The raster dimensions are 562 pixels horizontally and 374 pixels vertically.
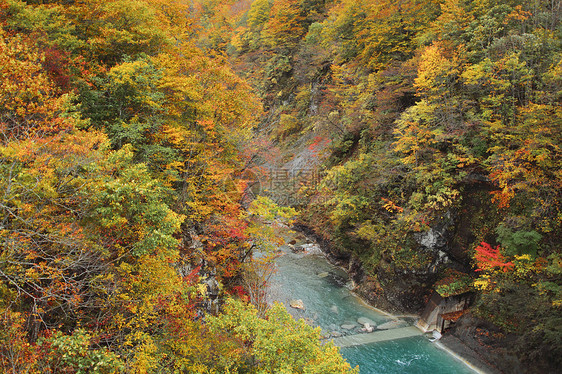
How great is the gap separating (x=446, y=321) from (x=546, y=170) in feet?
27.0

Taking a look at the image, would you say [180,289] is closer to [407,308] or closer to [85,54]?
[85,54]

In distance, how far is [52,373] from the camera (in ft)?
19.2

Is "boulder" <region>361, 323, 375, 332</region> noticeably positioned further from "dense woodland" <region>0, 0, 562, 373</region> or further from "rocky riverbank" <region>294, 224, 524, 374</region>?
"dense woodland" <region>0, 0, 562, 373</region>

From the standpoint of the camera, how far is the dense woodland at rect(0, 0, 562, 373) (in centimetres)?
687

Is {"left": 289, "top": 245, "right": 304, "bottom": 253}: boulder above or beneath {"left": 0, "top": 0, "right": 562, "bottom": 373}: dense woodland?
beneath

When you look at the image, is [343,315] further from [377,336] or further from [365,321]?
[377,336]

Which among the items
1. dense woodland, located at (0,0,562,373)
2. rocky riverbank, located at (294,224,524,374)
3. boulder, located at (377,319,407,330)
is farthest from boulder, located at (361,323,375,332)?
dense woodland, located at (0,0,562,373)

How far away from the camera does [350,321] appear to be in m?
16.1

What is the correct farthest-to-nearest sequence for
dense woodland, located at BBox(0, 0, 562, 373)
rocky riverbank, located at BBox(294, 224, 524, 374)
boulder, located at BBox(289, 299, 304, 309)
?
boulder, located at BBox(289, 299, 304, 309), rocky riverbank, located at BBox(294, 224, 524, 374), dense woodland, located at BBox(0, 0, 562, 373)

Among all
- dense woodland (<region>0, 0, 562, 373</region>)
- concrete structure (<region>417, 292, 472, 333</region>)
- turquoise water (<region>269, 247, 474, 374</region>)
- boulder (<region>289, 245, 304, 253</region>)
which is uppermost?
dense woodland (<region>0, 0, 562, 373</region>)

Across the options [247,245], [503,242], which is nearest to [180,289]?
[247,245]

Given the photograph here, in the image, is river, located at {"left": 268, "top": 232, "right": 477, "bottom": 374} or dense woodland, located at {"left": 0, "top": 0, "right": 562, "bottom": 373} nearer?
dense woodland, located at {"left": 0, "top": 0, "right": 562, "bottom": 373}

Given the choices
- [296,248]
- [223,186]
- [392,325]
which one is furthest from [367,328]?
[223,186]

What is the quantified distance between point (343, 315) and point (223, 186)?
31.5ft
